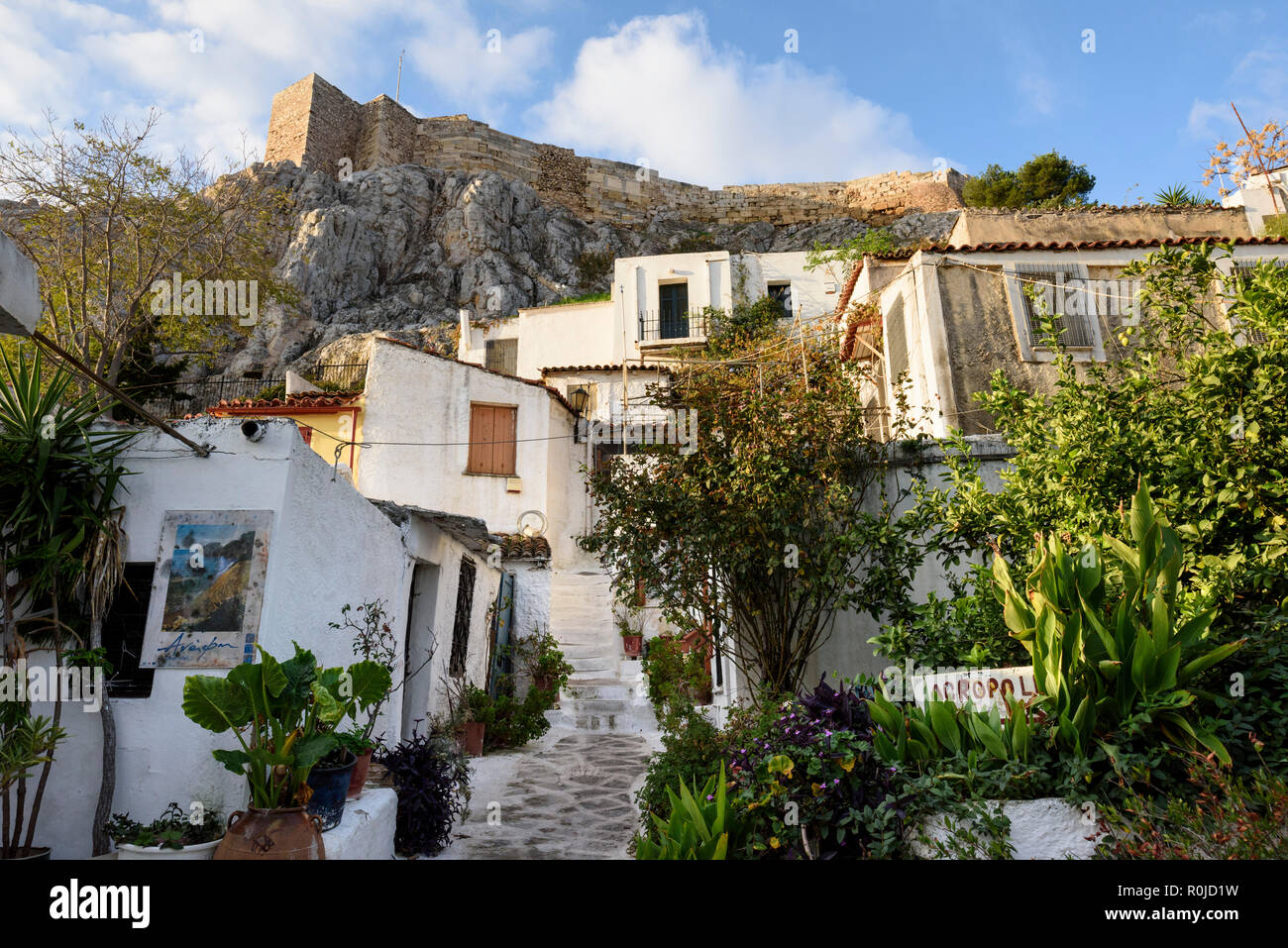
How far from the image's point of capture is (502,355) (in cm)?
2414

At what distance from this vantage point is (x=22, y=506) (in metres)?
5.01

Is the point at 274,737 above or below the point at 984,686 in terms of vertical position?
below

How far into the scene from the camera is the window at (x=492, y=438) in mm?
17406

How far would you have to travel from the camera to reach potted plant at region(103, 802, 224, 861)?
14.4 ft

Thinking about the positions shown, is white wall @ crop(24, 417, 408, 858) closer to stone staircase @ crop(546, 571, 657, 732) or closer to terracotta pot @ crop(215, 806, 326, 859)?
terracotta pot @ crop(215, 806, 326, 859)

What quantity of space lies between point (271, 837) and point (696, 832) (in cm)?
232

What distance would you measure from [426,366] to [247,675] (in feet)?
44.7

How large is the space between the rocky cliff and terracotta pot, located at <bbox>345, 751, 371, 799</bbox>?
2262 centimetres

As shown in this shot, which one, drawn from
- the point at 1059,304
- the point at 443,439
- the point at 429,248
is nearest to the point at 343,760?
the point at 1059,304

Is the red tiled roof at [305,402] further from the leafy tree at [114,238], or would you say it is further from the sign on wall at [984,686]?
the sign on wall at [984,686]

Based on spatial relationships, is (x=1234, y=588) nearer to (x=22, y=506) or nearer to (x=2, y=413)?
(x=22, y=506)

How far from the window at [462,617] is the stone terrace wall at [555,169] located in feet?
108

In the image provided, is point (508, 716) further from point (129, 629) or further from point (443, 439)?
point (443, 439)
